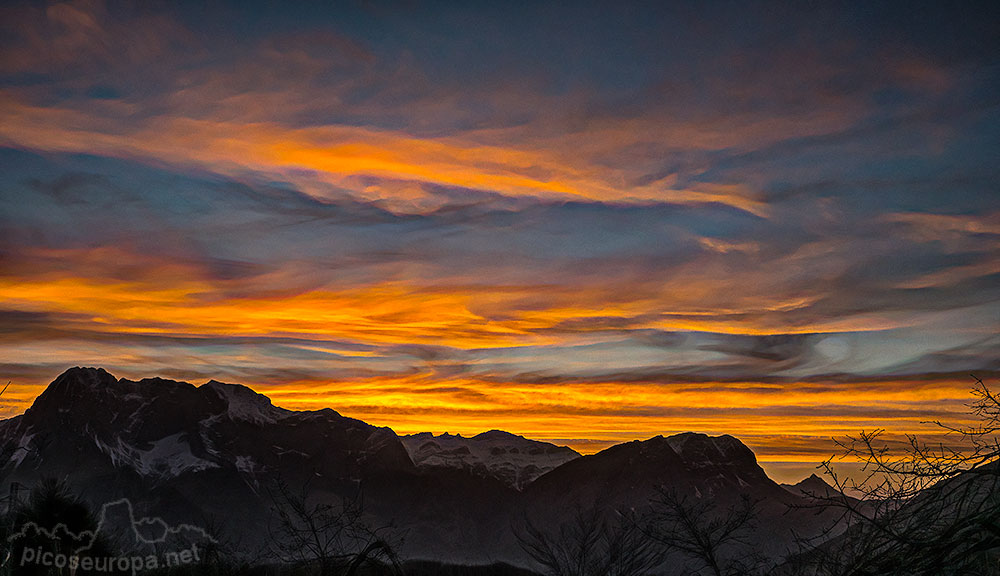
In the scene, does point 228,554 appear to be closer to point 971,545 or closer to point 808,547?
point 808,547

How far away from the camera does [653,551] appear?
102 ft

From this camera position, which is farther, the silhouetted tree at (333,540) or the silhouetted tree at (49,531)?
the silhouetted tree at (49,531)

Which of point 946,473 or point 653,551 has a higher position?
point 946,473

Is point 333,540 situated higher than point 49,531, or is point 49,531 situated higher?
point 49,531

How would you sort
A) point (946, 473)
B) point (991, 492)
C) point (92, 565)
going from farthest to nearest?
point (92, 565)
point (946, 473)
point (991, 492)

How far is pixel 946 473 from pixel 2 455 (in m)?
9.51

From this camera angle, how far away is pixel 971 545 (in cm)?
379

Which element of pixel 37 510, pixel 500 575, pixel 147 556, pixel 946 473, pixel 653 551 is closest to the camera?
pixel 946 473

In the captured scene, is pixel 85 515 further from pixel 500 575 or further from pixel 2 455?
pixel 500 575

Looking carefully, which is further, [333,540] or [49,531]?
[333,540]

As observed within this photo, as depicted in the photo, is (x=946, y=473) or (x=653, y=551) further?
(x=653, y=551)

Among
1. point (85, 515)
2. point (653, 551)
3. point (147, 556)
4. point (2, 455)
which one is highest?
point (2, 455)

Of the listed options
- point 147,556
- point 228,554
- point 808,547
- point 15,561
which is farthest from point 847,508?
point 228,554

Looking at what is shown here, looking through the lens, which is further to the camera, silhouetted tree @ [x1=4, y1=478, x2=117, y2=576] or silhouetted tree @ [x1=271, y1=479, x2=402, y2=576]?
silhouetted tree @ [x1=4, y1=478, x2=117, y2=576]
